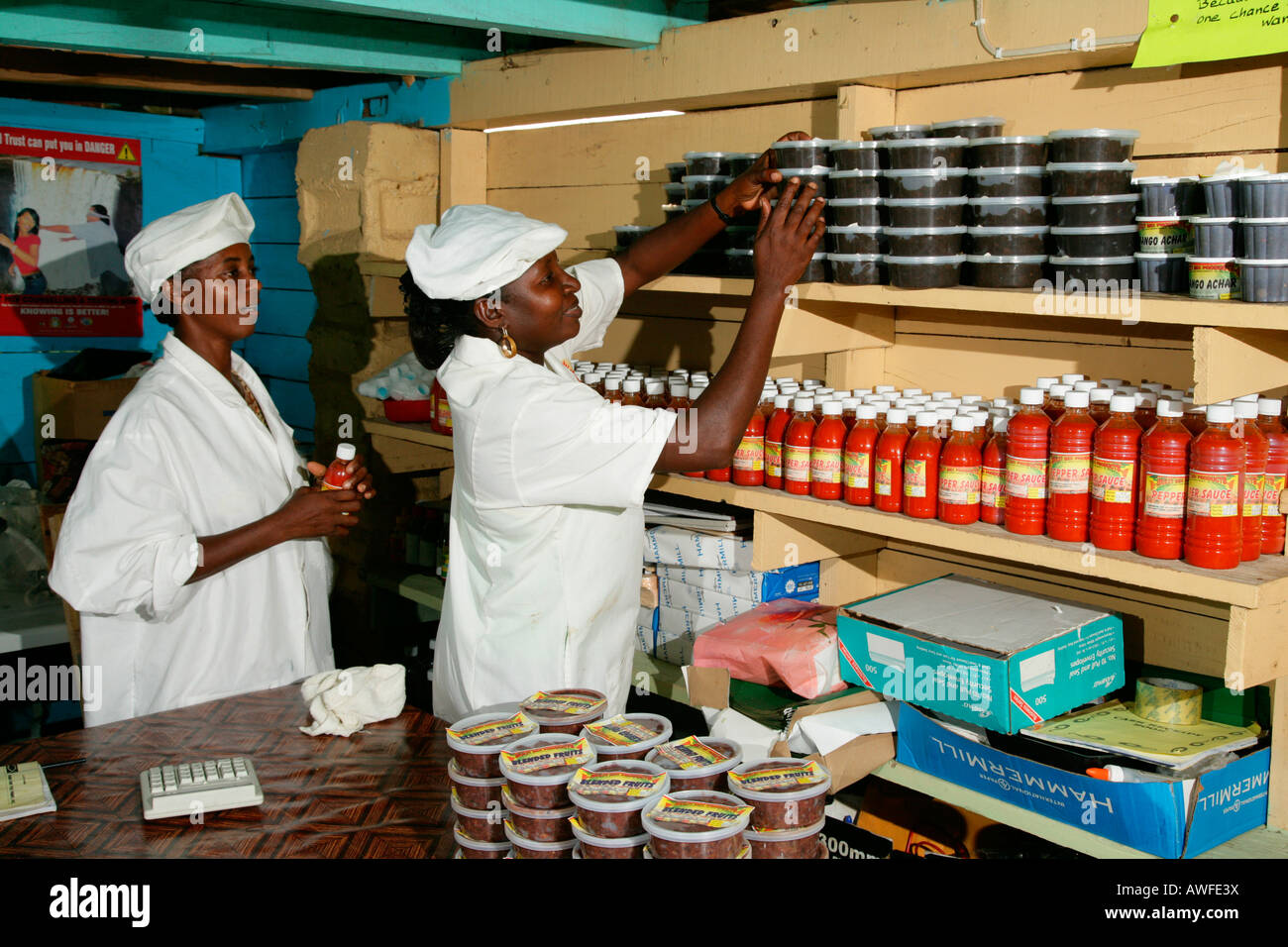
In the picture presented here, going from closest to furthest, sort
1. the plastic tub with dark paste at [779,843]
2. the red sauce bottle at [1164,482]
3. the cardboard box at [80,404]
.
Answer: the plastic tub with dark paste at [779,843], the red sauce bottle at [1164,482], the cardboard box at [80,404]

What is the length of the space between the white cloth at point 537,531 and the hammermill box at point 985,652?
0.53 m

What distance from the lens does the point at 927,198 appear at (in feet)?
6.94

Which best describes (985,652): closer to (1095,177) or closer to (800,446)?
(800,446)

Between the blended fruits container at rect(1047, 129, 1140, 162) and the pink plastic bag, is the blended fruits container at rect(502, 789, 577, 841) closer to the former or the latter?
the pink plastic bag

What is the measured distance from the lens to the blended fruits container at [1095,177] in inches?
76.7

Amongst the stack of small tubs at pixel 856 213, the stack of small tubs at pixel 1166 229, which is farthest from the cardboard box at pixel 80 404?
the stack of small tubs at pixel 1166 229

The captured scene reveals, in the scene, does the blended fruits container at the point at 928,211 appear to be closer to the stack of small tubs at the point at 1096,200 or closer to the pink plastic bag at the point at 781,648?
the stack of small tubs at the point at 1096,200

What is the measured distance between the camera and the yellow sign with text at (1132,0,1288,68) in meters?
1.89

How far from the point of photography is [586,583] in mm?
2289

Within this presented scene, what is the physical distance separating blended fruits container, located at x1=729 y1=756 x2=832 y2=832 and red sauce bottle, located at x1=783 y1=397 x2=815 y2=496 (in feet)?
3.36

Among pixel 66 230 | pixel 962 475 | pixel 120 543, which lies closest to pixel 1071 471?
pixel 962 475

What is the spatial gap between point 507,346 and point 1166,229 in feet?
3.94

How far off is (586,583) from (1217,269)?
1282 millimetres

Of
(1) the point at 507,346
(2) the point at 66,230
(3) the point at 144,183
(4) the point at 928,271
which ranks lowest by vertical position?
(1) the point at 507,346
